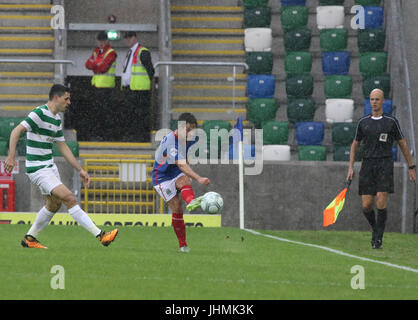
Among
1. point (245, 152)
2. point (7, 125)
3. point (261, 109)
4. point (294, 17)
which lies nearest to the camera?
point (245, 152)

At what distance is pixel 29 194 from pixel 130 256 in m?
8.18

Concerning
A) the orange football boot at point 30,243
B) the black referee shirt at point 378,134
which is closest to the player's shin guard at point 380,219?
the black referee shirt at point 378,134

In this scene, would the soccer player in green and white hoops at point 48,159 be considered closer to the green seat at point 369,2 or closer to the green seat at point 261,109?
the green seat at point 261,109

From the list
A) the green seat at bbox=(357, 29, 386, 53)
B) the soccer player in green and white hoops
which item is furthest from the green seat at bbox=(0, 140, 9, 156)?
the green seat at bbox=(357, 29, 386, 53)

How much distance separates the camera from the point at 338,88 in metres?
21.4

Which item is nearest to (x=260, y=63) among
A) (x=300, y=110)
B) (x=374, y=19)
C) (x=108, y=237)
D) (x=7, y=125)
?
(x=300, y=110)

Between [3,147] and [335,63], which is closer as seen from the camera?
A: [3,147]

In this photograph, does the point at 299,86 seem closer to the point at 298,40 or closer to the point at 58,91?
the point at 298,40

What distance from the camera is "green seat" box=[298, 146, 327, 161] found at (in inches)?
778

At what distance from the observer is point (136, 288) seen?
26.8ft

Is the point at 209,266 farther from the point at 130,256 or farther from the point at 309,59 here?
the point at 309,59

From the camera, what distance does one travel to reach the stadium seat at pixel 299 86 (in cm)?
2144

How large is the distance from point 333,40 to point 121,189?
22.2 ft
